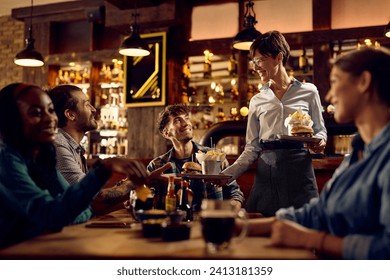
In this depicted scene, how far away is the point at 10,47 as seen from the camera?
28.6 feet

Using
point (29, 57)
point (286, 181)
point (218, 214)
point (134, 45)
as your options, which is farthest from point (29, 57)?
point (218, 214)

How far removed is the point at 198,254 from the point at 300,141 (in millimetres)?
1412

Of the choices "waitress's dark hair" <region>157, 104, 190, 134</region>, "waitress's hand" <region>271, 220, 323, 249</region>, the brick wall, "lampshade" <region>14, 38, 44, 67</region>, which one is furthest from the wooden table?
the brick wall

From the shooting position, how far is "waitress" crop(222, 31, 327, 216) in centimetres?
256

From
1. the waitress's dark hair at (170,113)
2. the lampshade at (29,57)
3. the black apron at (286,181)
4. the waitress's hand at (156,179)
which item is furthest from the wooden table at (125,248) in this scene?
the lampshade at (29,57)

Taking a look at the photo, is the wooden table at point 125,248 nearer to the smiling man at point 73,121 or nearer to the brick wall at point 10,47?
the smiling man at point 73,121

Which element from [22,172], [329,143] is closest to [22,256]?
[22,172]

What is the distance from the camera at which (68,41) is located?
8094 millimetres

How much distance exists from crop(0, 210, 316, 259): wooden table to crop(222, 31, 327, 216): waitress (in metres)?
1.14

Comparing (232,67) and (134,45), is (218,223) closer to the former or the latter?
(134,45)

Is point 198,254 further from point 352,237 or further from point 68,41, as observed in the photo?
point 68,41

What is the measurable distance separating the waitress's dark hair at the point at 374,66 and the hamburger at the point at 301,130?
1198mm

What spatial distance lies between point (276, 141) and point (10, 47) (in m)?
7.48

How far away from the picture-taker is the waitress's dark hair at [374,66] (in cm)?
126
